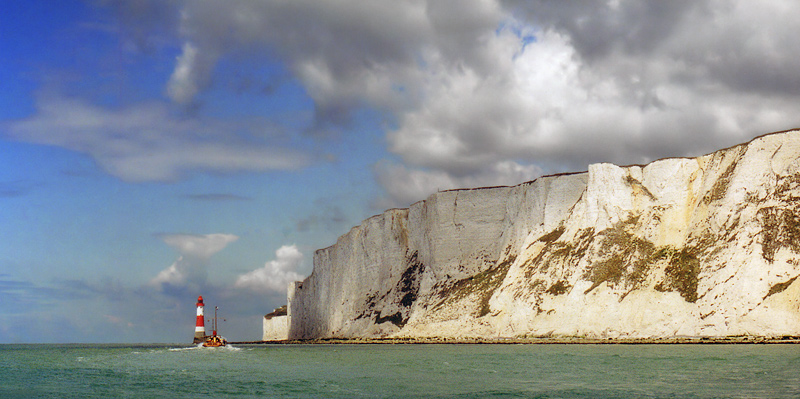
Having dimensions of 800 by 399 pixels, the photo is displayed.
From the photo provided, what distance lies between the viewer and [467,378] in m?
26.9

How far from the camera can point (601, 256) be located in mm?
58594

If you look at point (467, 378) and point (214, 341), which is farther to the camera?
point (214, 341)

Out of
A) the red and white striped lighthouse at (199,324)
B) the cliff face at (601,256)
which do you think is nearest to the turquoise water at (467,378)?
the cliff face at (601,256)

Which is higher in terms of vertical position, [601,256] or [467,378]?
[601,256]

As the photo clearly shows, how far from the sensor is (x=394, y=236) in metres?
84.4

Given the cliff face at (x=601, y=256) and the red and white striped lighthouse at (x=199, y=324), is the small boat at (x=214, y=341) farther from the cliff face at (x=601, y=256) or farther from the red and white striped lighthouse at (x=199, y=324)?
the cliff face at (x=601, y=256)

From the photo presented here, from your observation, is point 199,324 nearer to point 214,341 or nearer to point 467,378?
point 214,341

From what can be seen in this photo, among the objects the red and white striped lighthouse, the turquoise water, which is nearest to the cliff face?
the turquoise water

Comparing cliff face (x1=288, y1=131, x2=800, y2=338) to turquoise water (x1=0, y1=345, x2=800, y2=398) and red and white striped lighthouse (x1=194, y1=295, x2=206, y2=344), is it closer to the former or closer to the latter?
turquoise water (x1=0, y1=345, x2=800, y2=398)

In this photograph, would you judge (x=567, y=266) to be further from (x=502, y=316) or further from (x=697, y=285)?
(x=697, y=285)

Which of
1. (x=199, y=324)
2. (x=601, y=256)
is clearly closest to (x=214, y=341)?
(x=199, y=324)

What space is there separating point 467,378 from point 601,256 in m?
34.9

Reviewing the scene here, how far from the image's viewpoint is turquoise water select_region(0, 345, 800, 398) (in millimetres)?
22062

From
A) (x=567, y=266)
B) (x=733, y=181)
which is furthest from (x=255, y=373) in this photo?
(x=733, y=181)
